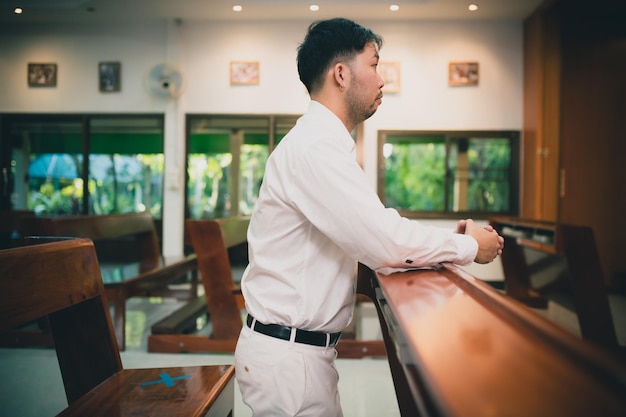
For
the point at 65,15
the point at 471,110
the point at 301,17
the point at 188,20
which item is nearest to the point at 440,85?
the point at 471,110

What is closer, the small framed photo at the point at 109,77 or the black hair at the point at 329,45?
the black hair at the point at 329,45

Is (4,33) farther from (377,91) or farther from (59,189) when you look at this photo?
(377,91)

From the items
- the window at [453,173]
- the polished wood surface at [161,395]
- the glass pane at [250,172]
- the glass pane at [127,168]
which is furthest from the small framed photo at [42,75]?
the polished wood surface at [161,395]

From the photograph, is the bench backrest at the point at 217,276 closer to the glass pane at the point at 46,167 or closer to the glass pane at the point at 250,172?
the glass pane at the point at 250,172

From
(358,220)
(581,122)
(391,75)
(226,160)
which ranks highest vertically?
(391,75)

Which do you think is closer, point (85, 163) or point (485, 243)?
point (485, 243)

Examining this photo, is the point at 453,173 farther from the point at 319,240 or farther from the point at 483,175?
the point at 319,240

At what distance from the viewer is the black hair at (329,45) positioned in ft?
3.74

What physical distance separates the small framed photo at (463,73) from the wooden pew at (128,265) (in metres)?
4.23

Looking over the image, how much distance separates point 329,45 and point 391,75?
528 cm

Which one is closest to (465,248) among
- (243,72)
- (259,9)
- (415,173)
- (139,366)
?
(139,366)

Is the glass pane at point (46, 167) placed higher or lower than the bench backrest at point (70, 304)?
higher

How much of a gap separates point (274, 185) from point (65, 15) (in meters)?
6.59

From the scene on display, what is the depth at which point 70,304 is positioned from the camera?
4.20 feet
